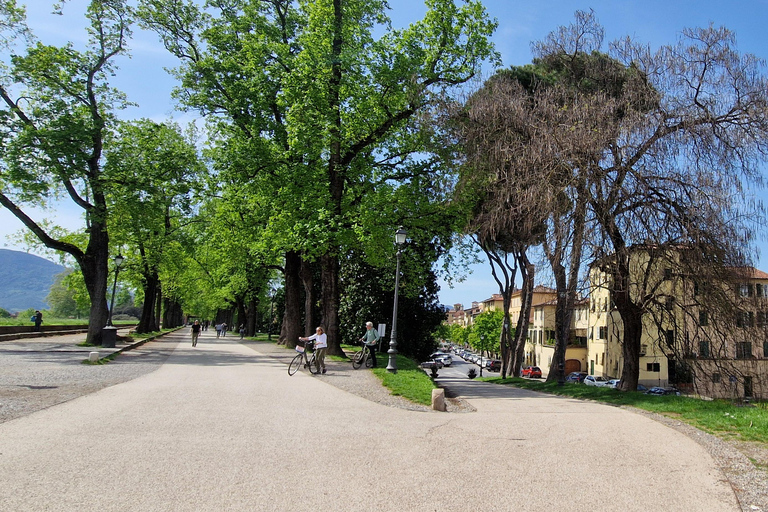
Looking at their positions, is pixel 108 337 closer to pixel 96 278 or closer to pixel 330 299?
pixel 96 278

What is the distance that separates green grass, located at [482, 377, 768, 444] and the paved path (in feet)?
3.26

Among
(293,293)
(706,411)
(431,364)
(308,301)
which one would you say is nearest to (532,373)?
(431,364)

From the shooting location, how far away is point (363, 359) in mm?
20422

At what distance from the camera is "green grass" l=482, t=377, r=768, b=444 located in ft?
31.9

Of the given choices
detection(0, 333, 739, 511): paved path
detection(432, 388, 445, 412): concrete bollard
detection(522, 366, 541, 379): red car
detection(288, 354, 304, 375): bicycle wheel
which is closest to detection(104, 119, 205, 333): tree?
detection(288, 354, 304, 375): bicycle wheel

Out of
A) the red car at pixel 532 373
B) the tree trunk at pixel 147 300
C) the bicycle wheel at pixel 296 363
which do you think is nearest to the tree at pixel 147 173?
the bicycle wheel at pixel 296 363

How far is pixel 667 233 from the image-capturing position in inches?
542

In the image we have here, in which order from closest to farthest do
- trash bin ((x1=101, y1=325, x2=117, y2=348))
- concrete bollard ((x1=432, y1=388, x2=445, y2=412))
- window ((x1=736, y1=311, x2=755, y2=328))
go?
concrete bollard ((x1=432, y1=388, x2=445, y2=412)) → window ((x1=736, y1=311, x2=755, y2=328)) → trash bin ((x1=101, y1=325, x2=117, y2=348))

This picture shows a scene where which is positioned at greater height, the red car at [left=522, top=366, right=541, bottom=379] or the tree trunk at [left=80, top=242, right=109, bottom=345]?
the tree trunk at [left=80, top=242, right=109, bottom=345]

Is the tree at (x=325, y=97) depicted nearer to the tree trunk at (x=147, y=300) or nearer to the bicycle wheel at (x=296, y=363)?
the bicycle wheel at (x=296, y=363)

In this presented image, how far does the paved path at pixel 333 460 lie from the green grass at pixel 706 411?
994 mm

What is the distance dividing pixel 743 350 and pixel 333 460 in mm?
11548

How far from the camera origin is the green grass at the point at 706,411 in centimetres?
971

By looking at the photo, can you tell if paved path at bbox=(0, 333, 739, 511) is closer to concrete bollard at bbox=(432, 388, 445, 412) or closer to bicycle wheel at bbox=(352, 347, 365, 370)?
concrete bollard at bbox=(432, 388, 445, 412)
